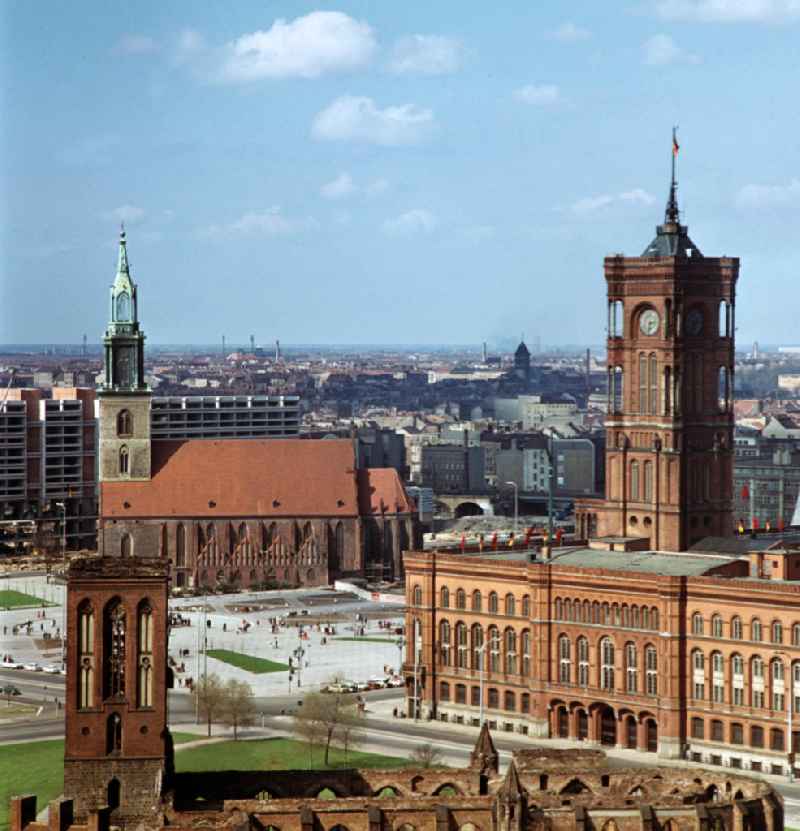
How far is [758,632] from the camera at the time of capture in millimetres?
124625

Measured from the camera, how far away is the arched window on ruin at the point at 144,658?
95875 millimetres

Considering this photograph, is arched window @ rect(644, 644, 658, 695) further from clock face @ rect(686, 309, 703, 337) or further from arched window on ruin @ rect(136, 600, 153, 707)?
arched window on ruin @ rect(136, 600, 153, 707)

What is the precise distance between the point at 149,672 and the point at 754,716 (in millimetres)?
38099

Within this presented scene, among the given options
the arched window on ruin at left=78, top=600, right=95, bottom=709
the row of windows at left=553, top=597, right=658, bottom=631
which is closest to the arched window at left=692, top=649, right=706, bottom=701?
the row of windows at left=553, top=597, right=658, bottom=631

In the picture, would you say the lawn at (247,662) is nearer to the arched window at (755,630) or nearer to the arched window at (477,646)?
the arched window at (477,646)

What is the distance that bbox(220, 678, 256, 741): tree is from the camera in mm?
132125

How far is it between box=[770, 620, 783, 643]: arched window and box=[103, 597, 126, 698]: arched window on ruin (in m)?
38.7

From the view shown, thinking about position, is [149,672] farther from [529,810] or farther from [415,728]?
[415,728]

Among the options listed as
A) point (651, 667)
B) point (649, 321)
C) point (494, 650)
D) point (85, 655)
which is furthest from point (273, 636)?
point (85, 655)

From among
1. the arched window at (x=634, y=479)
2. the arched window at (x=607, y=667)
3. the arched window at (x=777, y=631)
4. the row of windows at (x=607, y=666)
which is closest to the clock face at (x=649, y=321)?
the arched window at (x=634, y=479)

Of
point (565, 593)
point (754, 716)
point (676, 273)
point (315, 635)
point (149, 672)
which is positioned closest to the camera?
point (149, 672)

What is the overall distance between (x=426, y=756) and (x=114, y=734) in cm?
2642

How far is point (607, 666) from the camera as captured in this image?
13112 centimetres

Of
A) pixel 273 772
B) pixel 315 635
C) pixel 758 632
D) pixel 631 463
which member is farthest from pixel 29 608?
pixel 273 772
